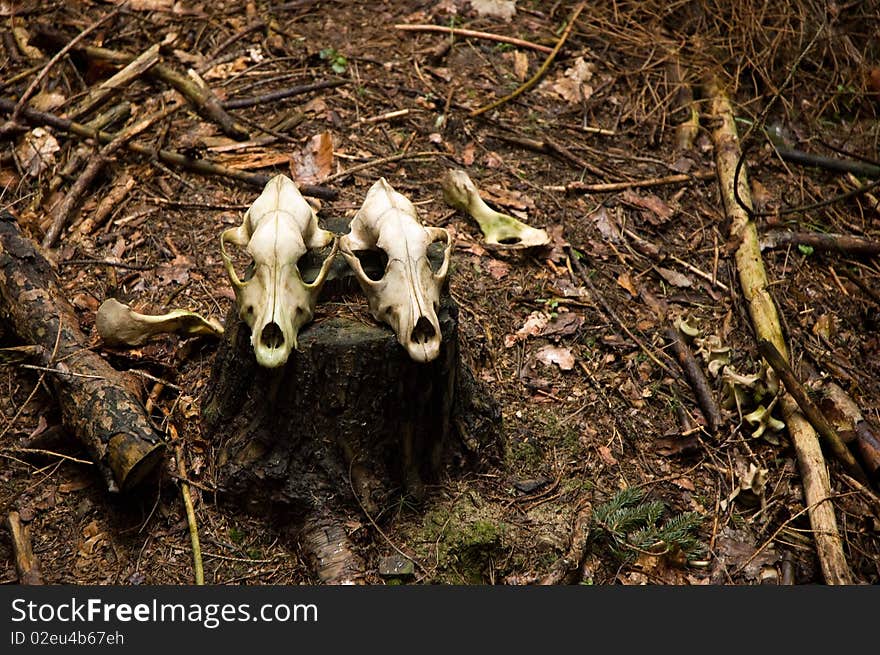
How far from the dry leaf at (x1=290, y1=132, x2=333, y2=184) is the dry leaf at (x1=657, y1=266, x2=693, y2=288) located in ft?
6.69

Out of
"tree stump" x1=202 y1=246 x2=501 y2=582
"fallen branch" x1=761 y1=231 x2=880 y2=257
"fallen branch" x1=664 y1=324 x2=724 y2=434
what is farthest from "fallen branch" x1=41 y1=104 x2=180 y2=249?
"fallen branch" x1=761 y1=231 x2=880 y2=257

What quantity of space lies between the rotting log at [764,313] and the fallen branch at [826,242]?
0.18 m

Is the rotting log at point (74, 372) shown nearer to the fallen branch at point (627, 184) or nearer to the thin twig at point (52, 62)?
the thin twig at point (52, 62)

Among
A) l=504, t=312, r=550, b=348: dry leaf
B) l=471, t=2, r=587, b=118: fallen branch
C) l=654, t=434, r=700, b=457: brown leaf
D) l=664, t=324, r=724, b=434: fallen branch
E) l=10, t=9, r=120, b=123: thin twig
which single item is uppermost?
l=10, t=9, r=120, b=123: thin twig

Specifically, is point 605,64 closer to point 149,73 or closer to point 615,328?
point 615,328

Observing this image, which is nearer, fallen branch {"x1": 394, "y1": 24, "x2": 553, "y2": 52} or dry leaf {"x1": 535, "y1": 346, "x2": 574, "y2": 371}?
dry leaf {"x1": 535, "y1": 346, "x2": 574, "y2": 371}

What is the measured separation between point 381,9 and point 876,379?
4.26 metres

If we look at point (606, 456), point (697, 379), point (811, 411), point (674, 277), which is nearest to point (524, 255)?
point (674, 277)

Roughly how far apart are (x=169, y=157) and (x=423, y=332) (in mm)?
2734

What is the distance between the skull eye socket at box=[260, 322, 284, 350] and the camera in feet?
10.9

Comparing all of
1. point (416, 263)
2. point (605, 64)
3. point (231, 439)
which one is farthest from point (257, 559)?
point (605, 64)

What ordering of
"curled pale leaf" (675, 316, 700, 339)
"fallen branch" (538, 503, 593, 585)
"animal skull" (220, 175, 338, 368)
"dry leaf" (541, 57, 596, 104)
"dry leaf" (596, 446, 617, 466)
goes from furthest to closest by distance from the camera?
"dry leaf" (541, 57, 596, 104) → "curled pale leaf" (675, 316, 700, 339) → "dry leaf" (596, 446, 617, 466) → "fallen branch" (538, 503, 593, 585) → "animal skull" (220, 175, 338, 368)

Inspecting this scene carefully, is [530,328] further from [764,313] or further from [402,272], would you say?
[402,272]

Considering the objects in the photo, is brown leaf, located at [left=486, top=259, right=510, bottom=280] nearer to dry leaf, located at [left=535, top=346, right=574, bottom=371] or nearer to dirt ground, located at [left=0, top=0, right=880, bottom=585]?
dirt ground, located at [left=0, top=0, right=880, bottom=585]
